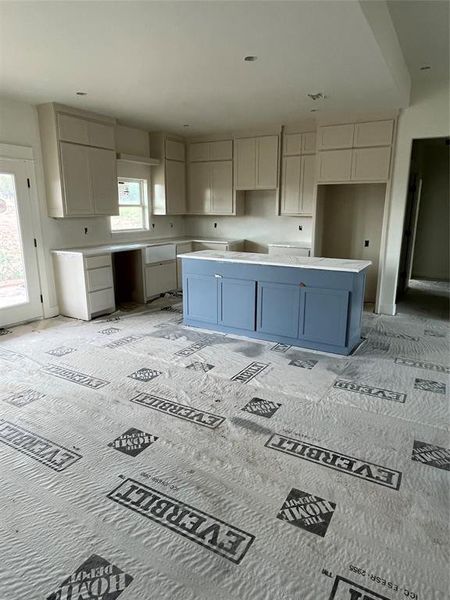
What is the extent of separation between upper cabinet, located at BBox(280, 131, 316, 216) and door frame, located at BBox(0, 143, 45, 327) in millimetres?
3699

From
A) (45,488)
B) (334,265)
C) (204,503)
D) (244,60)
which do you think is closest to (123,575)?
(204,503)

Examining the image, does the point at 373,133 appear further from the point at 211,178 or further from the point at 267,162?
the point at 211,178

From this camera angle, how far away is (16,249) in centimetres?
490

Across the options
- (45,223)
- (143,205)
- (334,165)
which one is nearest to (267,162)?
(334,165)

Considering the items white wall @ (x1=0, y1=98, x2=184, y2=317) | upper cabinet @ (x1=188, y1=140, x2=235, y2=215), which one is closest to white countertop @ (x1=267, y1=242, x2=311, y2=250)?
upper cabinet @ (x1=188, y1=140, x2=235, y2=215)

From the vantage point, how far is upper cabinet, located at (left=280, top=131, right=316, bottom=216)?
609cm

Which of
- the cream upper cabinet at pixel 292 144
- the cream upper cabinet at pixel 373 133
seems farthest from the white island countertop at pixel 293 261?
the cream upper cabinet at pixel 292 144

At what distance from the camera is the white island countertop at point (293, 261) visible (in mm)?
3927

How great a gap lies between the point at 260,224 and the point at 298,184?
1110mm

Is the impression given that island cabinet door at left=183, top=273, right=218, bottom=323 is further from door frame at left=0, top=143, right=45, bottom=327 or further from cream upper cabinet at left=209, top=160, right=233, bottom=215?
cream upper cabinet at left=209, top=160, right=233, bottom=215

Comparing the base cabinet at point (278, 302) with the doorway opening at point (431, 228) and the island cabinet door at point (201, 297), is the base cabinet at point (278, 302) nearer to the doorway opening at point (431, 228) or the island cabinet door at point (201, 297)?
the island cabinet door at point (201, 297)

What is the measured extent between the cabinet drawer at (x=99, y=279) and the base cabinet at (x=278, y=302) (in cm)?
127

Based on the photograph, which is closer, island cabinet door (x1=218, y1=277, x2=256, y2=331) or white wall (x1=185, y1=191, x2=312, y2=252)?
island cabinet door (x1=218, y1=277, x2=256, y2=331)

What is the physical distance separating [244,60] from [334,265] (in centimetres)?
206
